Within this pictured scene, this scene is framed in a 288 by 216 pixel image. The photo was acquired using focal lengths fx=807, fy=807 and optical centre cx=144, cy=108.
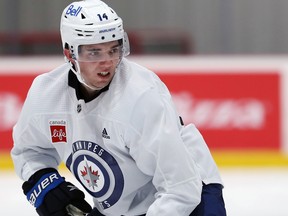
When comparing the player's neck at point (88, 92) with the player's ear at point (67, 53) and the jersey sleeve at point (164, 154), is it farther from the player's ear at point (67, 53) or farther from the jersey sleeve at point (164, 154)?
the jersey sleeve at point (164, 154)

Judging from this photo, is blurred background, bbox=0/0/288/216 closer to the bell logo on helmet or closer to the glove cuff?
the glove cuff

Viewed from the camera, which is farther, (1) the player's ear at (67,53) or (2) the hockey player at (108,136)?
(1) the player's ear at (67,53)

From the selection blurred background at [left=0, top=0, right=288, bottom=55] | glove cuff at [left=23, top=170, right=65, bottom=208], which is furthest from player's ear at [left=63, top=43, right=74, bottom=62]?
blurred background at [left=0, top=0, right=288, bottom=55]

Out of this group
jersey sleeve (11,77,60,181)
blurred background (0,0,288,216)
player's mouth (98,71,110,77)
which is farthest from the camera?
blurred background (0,0,288,216)

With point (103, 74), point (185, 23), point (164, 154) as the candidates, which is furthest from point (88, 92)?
point (185, 23)

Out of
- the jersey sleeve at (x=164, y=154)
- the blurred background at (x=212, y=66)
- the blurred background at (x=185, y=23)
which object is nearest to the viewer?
the jersey sleeve at (x=164, y=154)

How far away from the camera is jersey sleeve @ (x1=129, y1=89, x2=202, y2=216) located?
7.70ft

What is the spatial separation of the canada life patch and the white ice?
127 centimetres

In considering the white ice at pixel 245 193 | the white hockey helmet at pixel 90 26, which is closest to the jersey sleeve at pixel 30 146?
the white hockey helmet at pixel 90 26

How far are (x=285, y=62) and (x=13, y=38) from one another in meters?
1.92

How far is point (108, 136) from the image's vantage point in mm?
2471

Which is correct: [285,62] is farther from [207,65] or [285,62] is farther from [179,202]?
[179,202]

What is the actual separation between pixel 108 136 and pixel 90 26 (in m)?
0.34

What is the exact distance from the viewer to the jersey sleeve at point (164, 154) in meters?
2.35
